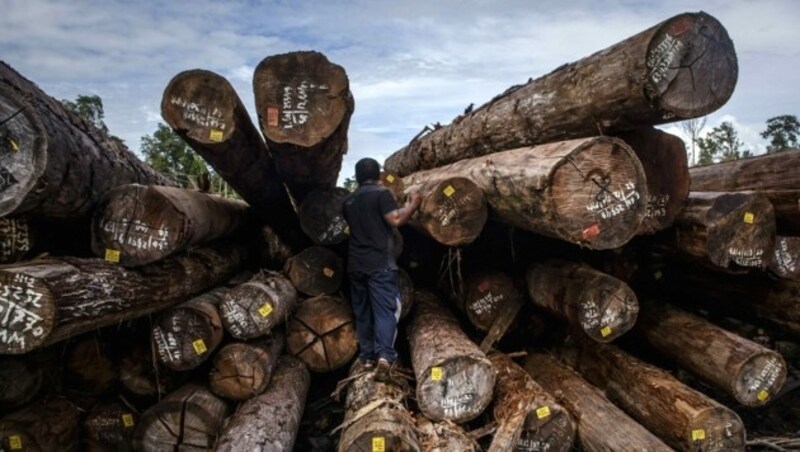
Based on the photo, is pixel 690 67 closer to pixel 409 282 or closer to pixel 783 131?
pixel 409 282

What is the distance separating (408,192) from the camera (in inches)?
211

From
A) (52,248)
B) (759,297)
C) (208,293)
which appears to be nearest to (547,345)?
(759,297)

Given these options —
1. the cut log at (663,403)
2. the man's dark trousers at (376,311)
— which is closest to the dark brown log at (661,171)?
the cut log at (663,403)

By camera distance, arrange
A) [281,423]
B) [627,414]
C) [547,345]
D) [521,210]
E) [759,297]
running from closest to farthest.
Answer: [521,210], [281,423], [627,414], [759,297], [547,345]

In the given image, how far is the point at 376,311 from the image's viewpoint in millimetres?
4387

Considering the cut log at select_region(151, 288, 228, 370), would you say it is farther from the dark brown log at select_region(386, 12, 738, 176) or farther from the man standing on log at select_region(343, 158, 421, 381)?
the dark brown log at select_region(386, 12, 738, 176)

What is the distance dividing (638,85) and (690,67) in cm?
36

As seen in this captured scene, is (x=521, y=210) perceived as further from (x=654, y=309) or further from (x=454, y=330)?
(x=654, y=309)

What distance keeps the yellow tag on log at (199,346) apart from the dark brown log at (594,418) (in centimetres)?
286

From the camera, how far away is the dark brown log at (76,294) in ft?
9.11

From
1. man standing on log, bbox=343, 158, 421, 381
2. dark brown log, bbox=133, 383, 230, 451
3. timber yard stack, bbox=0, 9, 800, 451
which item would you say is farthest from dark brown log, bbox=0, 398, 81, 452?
man standing on log, bbox=343, 158, 421, 381

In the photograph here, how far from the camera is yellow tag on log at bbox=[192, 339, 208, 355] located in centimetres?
375

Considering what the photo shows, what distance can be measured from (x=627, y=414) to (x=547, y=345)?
127 centimetres

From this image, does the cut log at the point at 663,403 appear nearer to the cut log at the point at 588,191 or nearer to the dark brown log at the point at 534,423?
the dark brown log at the point at 534,423
